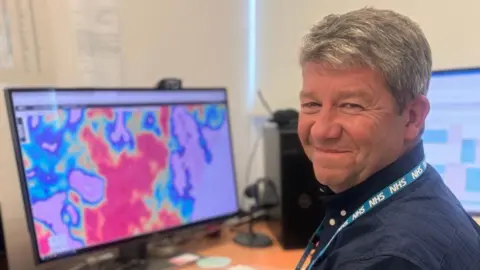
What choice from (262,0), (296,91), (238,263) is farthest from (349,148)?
(262,0)

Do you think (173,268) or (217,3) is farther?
(217,3)

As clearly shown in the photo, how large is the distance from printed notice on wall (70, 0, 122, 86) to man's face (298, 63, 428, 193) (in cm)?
80

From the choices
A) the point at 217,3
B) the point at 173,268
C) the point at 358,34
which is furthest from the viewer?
the point at 217,3

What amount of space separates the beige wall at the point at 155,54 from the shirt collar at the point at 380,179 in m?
0.87

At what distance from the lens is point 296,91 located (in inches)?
80.2

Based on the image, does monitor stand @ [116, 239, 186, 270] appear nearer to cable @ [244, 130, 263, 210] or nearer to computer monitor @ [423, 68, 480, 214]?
cable @ [244, 130, 263, 210]

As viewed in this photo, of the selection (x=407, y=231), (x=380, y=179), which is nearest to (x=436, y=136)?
(x=380, y=179)

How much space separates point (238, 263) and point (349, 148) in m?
0.67

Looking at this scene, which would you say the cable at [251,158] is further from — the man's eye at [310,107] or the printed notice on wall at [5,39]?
the man's eye at [310,107]

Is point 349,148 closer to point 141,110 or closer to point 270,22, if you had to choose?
point 141,110

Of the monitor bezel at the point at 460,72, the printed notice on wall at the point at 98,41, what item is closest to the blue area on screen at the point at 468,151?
the monitor bezel at the point at 460,72

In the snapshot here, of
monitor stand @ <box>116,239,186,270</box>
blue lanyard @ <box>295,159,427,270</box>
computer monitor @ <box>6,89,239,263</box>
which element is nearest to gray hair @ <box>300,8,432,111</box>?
blue lanyard @ <box>295,159,427,270</box>

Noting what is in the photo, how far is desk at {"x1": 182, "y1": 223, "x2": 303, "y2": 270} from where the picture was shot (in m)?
1.44

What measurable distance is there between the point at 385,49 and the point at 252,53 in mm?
1311
